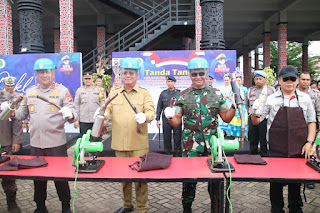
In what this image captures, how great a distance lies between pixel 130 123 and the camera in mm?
3322

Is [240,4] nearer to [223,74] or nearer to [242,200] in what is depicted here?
[223,74]

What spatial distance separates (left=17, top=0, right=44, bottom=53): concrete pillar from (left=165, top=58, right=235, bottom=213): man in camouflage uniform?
A: 6.83 metres

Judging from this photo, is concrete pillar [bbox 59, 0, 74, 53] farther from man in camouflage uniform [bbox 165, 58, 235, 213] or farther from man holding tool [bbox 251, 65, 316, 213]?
man holding tool [bbox 251, 65, 316, 213]

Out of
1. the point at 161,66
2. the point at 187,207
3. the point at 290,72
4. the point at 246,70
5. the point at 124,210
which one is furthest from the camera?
the point at 246,70

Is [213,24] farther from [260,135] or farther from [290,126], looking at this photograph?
[290,126]

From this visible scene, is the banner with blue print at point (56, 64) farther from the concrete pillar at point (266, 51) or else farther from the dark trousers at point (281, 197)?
the concrete pillar at point (266, 51)

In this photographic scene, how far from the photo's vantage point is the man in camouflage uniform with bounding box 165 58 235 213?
10.2 feet

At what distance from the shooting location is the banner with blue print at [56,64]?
25.1 feet

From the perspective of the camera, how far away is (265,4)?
14703mm

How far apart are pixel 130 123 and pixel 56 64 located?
5.33 meters

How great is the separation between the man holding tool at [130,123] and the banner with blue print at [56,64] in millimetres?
4731

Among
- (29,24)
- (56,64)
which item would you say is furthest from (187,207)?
(29,24)

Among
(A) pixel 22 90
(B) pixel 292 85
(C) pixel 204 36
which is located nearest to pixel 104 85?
(A) pixel 22 90

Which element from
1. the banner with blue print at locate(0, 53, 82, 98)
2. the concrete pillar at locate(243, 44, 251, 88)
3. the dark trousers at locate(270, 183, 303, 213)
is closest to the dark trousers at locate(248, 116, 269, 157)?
the dark trousers at locate(270, 183, 303, 213)
